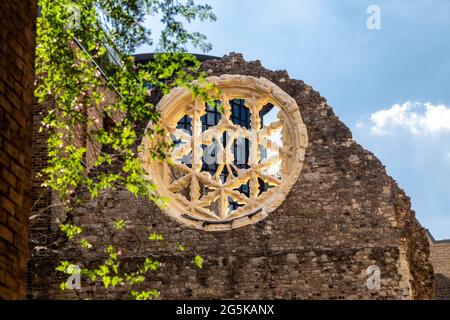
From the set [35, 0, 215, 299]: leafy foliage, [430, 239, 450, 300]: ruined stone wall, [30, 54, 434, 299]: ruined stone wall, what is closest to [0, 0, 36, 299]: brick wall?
[35, 0, 215, 299]: leafy foliage

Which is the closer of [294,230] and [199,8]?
[199,8]

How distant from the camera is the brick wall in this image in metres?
8.95

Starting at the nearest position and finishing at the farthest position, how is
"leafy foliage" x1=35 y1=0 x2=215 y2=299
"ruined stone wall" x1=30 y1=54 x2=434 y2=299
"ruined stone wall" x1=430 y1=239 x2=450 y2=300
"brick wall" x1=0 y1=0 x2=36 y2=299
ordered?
"brick wall" x1=0 y1=0 x2=36 y2=299, "leafy foliage" x1=35 y1=0 x2=215 y2=299, "ruined stone wall" x1=30 y1=54 x2=434 y2=299, "ruined stone wall" x1=430 y1=239 x2=450 y2=300

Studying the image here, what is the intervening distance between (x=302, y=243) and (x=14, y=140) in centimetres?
1171

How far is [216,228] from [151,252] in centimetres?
137

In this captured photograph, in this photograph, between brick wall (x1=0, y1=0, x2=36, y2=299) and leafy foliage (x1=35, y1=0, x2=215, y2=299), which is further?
leafy foliage (x1=35, y1=0, x2=215, y2=299)

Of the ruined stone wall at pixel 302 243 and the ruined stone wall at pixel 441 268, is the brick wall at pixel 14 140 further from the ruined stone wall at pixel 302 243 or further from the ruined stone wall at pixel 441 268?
the ruined stone wall at pixel 441 268

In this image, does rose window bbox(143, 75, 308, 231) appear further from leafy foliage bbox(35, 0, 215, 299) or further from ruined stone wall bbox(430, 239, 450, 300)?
ruined stone wall bbox(430, 239, 450, 300)

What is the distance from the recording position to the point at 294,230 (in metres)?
20.5

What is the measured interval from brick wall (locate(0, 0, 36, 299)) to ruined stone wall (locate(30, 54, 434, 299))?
10.7 meters

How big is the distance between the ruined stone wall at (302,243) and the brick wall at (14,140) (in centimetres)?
1073

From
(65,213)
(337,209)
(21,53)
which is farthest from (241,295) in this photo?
(21,53)

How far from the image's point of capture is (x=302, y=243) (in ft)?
66.7

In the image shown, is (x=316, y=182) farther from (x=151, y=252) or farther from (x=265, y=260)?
(x=151, y=252)
